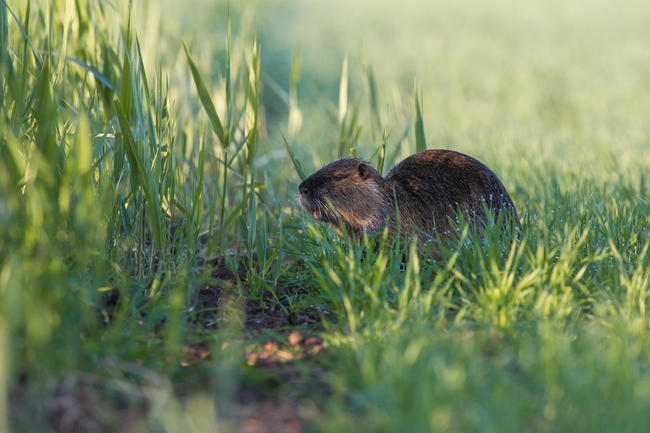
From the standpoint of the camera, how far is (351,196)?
135 inches

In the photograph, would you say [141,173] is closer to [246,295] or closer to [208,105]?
[208,105]

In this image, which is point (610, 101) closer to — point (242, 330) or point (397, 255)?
point (397, 255)

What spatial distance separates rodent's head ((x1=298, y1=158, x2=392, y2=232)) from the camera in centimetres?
342

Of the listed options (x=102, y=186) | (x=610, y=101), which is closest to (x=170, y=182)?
(x=102, y=186)

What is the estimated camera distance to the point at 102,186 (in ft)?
8.82

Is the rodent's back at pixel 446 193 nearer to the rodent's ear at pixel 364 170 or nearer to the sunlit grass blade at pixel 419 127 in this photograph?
the rodent's ear at pixel 364 170

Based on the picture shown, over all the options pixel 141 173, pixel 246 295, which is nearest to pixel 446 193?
pixel 246 295

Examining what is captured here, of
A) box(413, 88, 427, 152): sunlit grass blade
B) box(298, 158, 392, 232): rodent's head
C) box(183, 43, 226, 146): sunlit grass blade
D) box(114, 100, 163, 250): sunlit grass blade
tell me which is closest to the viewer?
box(114, 100, 163, 250): sunlit grass blade

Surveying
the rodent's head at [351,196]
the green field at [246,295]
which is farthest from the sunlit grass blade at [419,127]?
the rodent's head at [351,196]

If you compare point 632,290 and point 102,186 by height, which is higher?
point 102,186

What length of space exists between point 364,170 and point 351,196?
152 millimetres

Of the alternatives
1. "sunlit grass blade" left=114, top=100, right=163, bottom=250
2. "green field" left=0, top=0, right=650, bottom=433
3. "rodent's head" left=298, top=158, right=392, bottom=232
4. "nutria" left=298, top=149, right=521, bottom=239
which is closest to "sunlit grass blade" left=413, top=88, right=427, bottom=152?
"green field" left=0, top=0, right=650, bottom=433

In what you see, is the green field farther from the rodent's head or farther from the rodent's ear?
the rodent's ear

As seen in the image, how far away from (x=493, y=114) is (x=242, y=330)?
700cm
